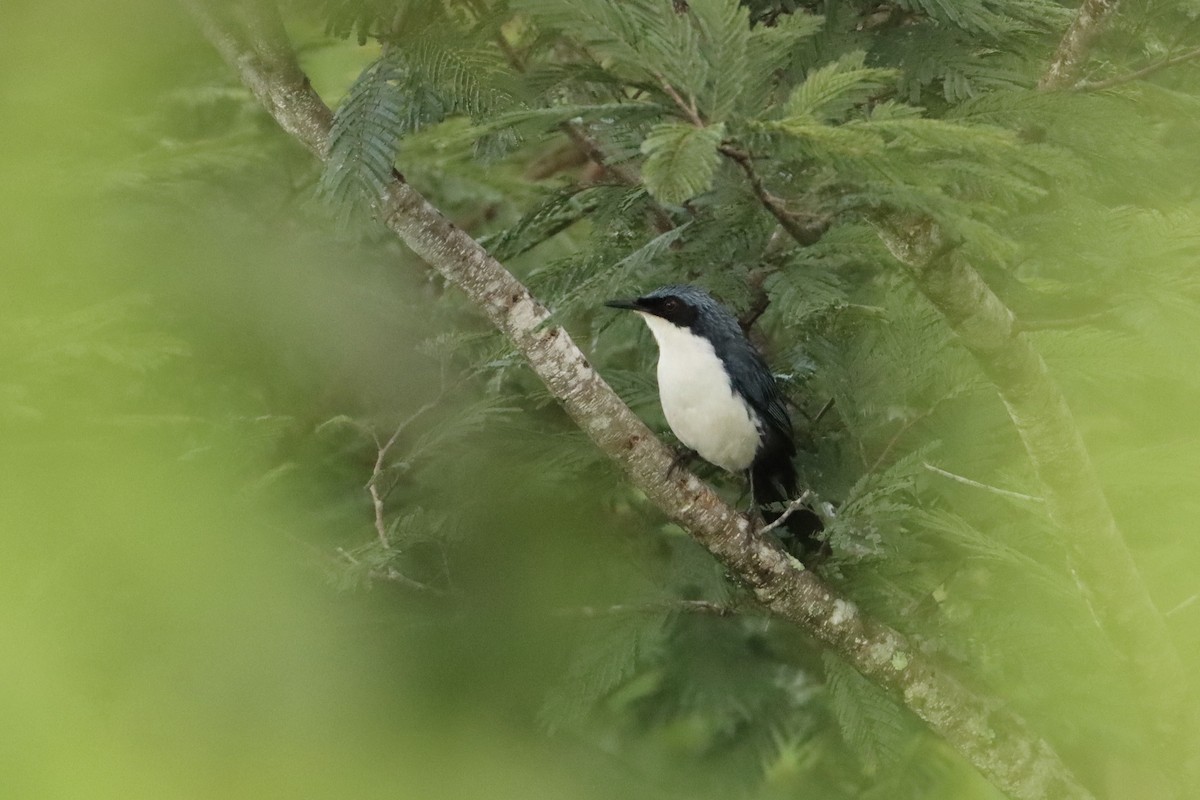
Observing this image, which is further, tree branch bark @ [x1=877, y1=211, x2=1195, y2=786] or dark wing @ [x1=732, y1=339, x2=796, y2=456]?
dark wing @ [x1=732, y1=339, x2=796, y2=456]

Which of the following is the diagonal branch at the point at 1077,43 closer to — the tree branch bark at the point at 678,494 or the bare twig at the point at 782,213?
the bare twig at the point at 782,213

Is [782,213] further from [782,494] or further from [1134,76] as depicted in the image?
[782,494]

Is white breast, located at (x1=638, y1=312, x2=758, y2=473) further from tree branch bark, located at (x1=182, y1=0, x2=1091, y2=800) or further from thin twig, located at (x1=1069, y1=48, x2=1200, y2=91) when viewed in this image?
thin twig, located at (x1=1069, y1=48, x2=1200, y2=91)

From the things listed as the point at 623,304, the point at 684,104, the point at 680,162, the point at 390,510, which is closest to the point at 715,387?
the point at 623,304

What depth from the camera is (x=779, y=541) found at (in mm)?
3584

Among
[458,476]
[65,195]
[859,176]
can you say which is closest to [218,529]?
[65,195]

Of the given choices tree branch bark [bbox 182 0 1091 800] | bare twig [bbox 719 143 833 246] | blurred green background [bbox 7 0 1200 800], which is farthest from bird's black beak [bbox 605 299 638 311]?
bare twig [bbox 719 143 833 246]

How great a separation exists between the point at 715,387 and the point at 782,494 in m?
0.53

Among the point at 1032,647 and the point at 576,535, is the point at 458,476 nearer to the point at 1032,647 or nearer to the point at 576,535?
the point at 576,535

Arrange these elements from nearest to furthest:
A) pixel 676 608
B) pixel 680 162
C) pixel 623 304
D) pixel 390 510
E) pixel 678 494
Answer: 1. pixel 680 162
2. pixel 678 494
3. pixel 676 608
4. pixel 390 510
5. pixel 623 304

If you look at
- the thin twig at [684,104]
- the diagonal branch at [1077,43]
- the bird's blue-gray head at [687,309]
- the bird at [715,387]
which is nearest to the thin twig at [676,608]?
the bird at [715,387]

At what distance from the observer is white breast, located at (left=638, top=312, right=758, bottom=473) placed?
3869 millimetres

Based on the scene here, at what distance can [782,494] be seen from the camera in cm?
414

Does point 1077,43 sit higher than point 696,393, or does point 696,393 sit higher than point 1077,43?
point 1077,43
